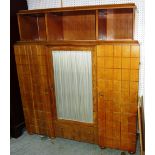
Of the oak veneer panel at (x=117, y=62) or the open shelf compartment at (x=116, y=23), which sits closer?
the oak veneer panel at (x=117, y=62)

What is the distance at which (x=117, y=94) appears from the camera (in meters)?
2.61

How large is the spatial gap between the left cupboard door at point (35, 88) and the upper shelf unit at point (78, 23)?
27 cm

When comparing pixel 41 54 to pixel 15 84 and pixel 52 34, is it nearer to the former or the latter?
pixel 52 34

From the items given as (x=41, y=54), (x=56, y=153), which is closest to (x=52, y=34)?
(x=41, y=54)

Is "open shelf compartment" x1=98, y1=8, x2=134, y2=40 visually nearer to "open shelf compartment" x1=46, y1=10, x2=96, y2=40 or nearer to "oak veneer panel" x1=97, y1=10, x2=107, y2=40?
"oak veneer panel" x1=97, y1=10, x2=107, y2=40

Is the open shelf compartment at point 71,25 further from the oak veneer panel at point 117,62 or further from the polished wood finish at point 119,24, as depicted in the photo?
the oak veneer panel at point 117,62

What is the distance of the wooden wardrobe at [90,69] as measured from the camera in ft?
8.30

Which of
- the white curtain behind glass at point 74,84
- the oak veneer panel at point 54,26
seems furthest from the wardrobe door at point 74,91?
the oak veneer panel at point 54,26

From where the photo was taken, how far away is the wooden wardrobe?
253 centimetres

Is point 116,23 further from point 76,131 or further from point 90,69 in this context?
point 76,131

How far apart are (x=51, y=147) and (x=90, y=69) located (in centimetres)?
132

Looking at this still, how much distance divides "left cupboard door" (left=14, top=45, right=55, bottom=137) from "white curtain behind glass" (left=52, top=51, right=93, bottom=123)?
0.59ft

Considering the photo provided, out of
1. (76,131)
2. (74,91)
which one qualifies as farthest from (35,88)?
(76,131)

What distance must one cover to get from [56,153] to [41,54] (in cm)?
142
